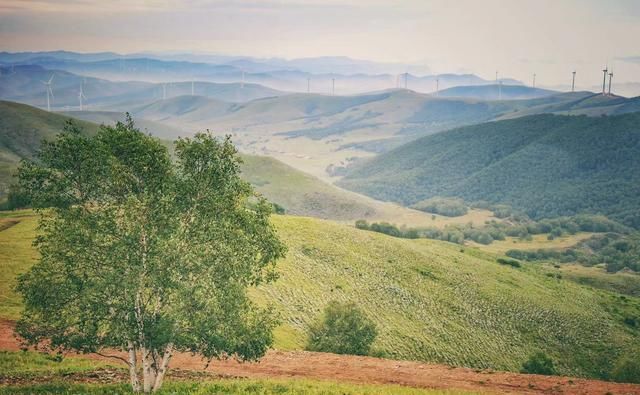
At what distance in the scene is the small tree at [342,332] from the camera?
6047 centimetres

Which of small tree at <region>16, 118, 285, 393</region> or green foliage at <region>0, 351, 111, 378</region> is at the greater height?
small tree at <region>16, 118, 285, 393</region>

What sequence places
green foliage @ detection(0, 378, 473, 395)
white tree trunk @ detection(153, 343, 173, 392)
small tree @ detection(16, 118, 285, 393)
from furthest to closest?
white tree trunk @ detection(153, 343, 173, 392)
small tree @ detection(16, 118, 285, 393)
green foliage @ detection(0, 378, 473, 395)

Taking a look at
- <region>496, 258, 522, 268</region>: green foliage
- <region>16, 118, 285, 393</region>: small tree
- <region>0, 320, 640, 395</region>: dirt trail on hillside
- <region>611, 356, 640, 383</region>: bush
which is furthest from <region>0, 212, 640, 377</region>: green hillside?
<region>16, 118, 285, 393</region>: small tree

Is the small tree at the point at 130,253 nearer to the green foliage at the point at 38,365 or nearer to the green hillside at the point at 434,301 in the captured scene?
the green foliage at the point at 38,365

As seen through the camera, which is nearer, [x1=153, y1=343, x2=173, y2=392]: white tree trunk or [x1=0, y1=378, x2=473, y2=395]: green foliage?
[x1=0, y1=378, x2=473, y2=395]: green foliage

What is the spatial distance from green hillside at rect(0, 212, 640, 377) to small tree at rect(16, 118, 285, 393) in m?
26.9

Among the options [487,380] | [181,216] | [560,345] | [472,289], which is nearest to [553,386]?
[487,380]

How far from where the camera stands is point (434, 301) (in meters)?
95.4

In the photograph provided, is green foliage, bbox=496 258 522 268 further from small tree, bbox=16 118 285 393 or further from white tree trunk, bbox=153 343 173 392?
white tree trunk, bbox=153 343 173 392

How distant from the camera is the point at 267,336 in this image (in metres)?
32.5

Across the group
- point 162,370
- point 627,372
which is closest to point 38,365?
point 162,370

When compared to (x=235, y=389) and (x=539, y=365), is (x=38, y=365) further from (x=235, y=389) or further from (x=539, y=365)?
(x=539, y=365)

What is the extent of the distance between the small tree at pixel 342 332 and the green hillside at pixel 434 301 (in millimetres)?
2415

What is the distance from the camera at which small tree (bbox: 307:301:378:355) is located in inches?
2381
